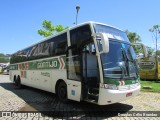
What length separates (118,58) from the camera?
7977 mm

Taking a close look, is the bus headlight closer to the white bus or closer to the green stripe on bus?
the white bus

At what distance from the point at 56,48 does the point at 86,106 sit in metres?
3.24

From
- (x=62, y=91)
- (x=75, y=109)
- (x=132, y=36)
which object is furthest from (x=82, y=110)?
(x=132, y=36)

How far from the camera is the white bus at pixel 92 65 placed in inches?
293

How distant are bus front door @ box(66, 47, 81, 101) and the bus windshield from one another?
131 cm

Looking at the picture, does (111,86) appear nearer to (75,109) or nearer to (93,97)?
(93,97)

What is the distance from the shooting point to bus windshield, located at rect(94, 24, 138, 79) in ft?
24.9

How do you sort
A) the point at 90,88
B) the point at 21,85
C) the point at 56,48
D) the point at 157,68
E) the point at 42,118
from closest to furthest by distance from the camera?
the point at 42,118, the point at 90,88, the point at 56,48, the point at 21,85, the point at 157,68

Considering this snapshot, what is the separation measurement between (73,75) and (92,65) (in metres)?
0.88

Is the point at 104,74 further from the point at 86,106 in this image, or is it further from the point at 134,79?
the point at 86,106

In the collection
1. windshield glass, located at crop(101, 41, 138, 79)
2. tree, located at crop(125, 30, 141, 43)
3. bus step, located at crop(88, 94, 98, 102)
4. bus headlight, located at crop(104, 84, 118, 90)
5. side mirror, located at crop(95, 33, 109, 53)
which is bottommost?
bus step, located at crop(88, 94, 98, 102)

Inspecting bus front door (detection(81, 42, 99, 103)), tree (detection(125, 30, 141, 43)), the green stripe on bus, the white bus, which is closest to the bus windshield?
the white bus

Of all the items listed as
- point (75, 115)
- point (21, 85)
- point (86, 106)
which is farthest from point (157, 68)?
point (75, 115)

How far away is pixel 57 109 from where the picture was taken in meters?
8.57
